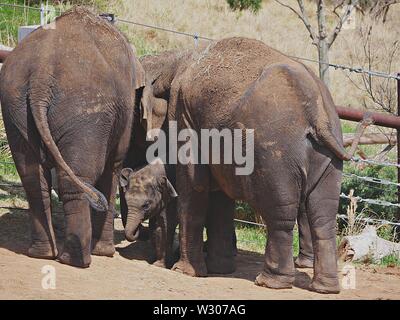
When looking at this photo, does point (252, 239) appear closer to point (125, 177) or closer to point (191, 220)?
point (191, 220)

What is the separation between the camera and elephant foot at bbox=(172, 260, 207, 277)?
862 cm

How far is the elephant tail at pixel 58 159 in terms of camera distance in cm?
768

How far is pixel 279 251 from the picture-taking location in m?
7.92

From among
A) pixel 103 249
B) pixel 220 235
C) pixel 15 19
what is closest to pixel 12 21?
pixel 15 19

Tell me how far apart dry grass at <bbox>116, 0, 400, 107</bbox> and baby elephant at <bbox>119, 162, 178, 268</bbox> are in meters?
11.1

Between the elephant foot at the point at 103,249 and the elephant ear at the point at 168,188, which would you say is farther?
the elephant foot at the point at 103,249

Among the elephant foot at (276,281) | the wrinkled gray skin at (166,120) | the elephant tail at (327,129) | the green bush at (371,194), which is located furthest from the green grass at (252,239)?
the elephant tail at (327,129)

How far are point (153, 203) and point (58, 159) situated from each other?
133 centimetres

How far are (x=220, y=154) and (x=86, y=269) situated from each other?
144cm

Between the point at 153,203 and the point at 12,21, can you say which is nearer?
the point at 153,203

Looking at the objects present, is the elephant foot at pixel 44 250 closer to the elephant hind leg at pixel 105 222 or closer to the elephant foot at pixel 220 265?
the elephant hind leg at pixel 105 222
